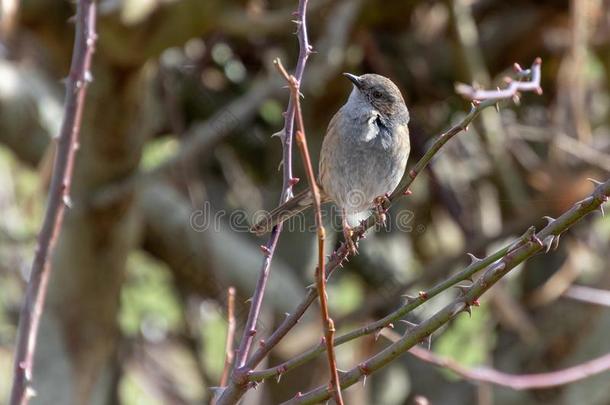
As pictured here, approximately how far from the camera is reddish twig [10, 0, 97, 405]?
209 centimetres

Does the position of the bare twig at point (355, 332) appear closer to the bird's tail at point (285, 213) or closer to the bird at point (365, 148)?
the bird's tail at point (285, 213)

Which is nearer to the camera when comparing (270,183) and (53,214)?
(53,214)

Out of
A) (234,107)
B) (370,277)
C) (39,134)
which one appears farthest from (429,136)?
(39,134)

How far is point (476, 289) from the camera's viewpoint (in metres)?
1.70

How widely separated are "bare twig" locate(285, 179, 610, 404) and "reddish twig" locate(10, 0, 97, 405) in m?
0.71

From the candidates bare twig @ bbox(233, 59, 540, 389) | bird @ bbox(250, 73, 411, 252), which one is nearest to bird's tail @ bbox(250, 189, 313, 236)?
bird @ bbox(250, 73, 411, 252)

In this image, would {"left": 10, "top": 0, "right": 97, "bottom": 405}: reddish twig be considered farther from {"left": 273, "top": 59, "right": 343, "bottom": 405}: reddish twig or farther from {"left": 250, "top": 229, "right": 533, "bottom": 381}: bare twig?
{"left": 273, "top": 59, "right": 343, "bottom": 405}: reddish twig

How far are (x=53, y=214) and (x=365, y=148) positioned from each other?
125 centimetres

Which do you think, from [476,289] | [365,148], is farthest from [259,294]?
[365,148]

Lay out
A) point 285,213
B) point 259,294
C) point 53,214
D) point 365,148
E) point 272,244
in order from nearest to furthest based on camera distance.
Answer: point 259,294, point 272,244, point 53,214, point 285,213, point 365,148

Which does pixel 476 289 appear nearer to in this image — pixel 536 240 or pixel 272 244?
pixel 536 240

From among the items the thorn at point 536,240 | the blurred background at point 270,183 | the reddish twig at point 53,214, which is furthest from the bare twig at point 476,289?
the blurred background at point 270,183

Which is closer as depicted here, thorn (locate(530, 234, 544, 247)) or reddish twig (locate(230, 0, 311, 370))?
thorn (locate(530, 234, 544, 247))

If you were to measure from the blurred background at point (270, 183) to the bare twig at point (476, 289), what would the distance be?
2.65m
